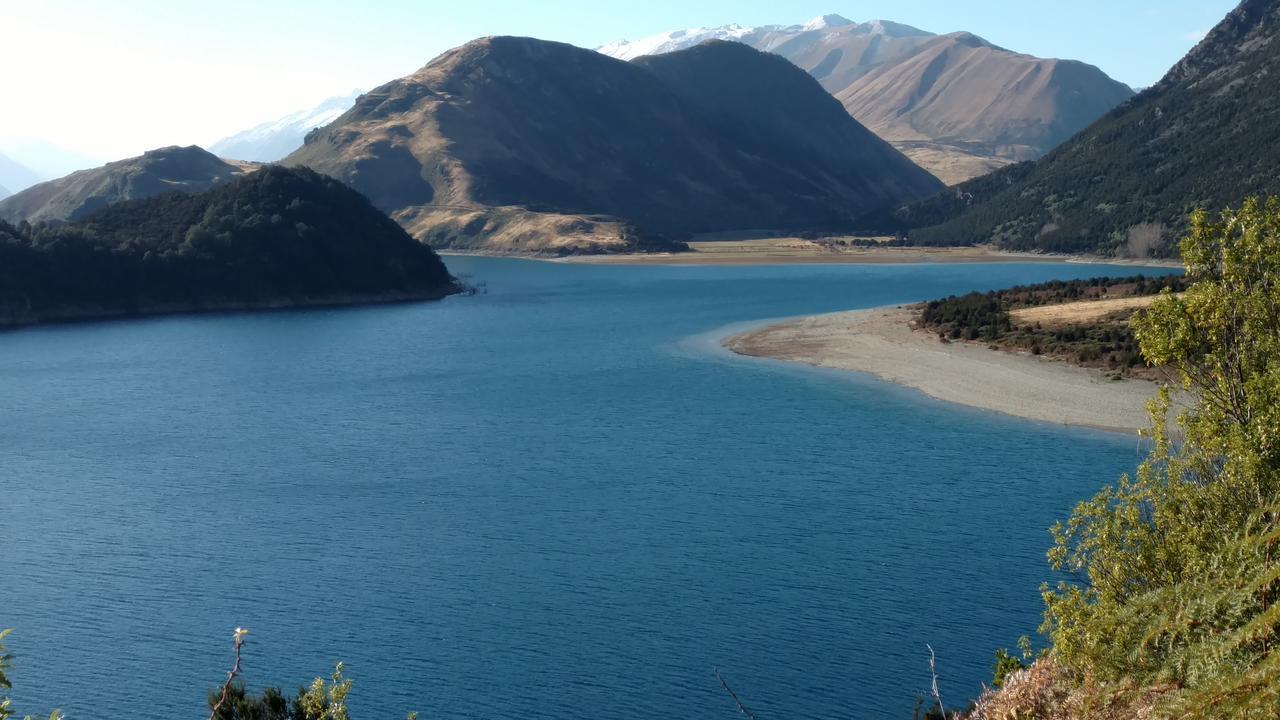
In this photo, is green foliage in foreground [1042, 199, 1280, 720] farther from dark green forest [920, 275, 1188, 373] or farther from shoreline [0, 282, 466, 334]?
shoreline [0, 282, 466, 334]

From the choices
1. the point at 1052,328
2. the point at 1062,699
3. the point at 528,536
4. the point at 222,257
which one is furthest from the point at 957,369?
the point at 222,257

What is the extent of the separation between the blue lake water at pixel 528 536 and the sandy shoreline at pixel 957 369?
341cm

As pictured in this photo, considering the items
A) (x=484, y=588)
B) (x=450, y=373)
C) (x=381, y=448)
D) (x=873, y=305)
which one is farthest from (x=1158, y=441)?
(x=873, y=305)

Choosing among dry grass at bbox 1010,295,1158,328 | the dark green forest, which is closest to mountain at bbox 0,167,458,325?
the dark green forest

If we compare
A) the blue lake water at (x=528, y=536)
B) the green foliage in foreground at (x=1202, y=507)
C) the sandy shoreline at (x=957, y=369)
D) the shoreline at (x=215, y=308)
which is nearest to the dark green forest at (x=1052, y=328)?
the sandy shoreline at (x=957, y=369)

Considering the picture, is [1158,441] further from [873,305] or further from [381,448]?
[873,305]

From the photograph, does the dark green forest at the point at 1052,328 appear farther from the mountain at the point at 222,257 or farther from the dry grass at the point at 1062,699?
the mountain at the point at 222,257

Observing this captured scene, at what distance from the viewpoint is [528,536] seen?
4900 cm

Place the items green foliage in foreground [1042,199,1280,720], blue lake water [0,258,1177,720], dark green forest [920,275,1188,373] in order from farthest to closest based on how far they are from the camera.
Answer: dark green forest [920,275,1188,373] < blue lake water [0,258,1177,720] < green foliage in foreground [1042,199,1280,720]

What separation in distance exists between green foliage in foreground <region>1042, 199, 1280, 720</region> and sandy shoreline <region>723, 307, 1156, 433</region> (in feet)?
136

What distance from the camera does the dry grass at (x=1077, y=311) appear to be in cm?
9906

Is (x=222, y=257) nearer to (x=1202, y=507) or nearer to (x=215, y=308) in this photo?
(x=215, y=308)

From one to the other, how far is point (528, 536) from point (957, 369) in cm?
4737

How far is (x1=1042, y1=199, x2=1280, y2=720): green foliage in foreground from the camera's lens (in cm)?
2000
